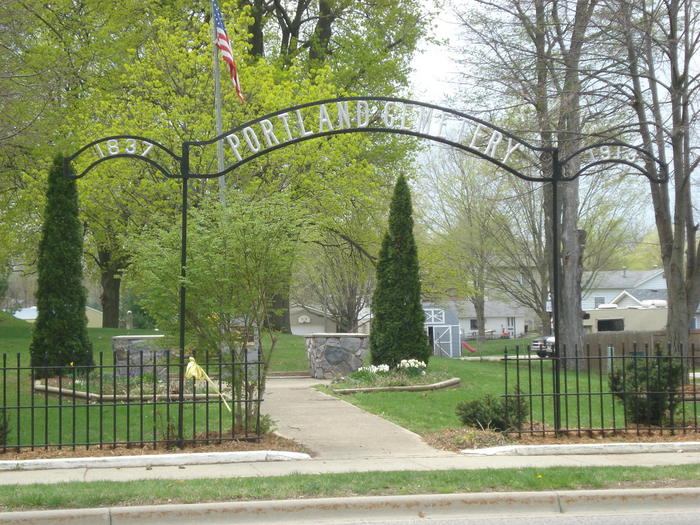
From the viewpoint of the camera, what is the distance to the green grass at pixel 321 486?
7.17 metres

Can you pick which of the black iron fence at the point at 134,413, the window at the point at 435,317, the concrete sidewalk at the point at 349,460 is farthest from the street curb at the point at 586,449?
the window at the point at 435,317

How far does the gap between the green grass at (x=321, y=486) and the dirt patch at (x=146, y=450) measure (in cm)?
167

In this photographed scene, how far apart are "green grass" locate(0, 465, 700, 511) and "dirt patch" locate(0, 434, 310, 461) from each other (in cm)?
167

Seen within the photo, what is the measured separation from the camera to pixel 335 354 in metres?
20.2

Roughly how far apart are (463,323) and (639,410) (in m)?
60.0

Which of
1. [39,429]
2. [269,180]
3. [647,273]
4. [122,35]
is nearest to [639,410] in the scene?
[39,429]

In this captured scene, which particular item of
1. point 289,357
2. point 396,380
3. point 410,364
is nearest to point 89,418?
point 396,380

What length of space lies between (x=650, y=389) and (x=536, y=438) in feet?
5.95

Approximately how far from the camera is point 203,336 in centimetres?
1059

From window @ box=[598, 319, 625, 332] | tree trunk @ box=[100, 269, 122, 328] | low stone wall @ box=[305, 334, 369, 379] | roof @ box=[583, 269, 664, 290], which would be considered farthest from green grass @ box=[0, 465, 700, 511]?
roof @ box=[583, 269, 664, 290]

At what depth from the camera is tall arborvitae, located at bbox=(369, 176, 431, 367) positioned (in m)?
18.6

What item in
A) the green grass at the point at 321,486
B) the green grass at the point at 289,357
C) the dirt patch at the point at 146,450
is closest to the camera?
the green grass at the point at 321,486

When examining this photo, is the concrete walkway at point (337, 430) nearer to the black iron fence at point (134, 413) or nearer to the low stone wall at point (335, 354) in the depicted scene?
the black iron fence at point (134, 413)

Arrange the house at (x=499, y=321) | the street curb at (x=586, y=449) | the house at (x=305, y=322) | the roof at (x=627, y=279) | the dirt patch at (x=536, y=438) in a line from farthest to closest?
the house at (x=499, y=321)
the house at (x=305, y=322)
the roof at (x=627, y=279)
the dirt patch at (x=536, y=438)
the street curb at (x=586, y=449)
